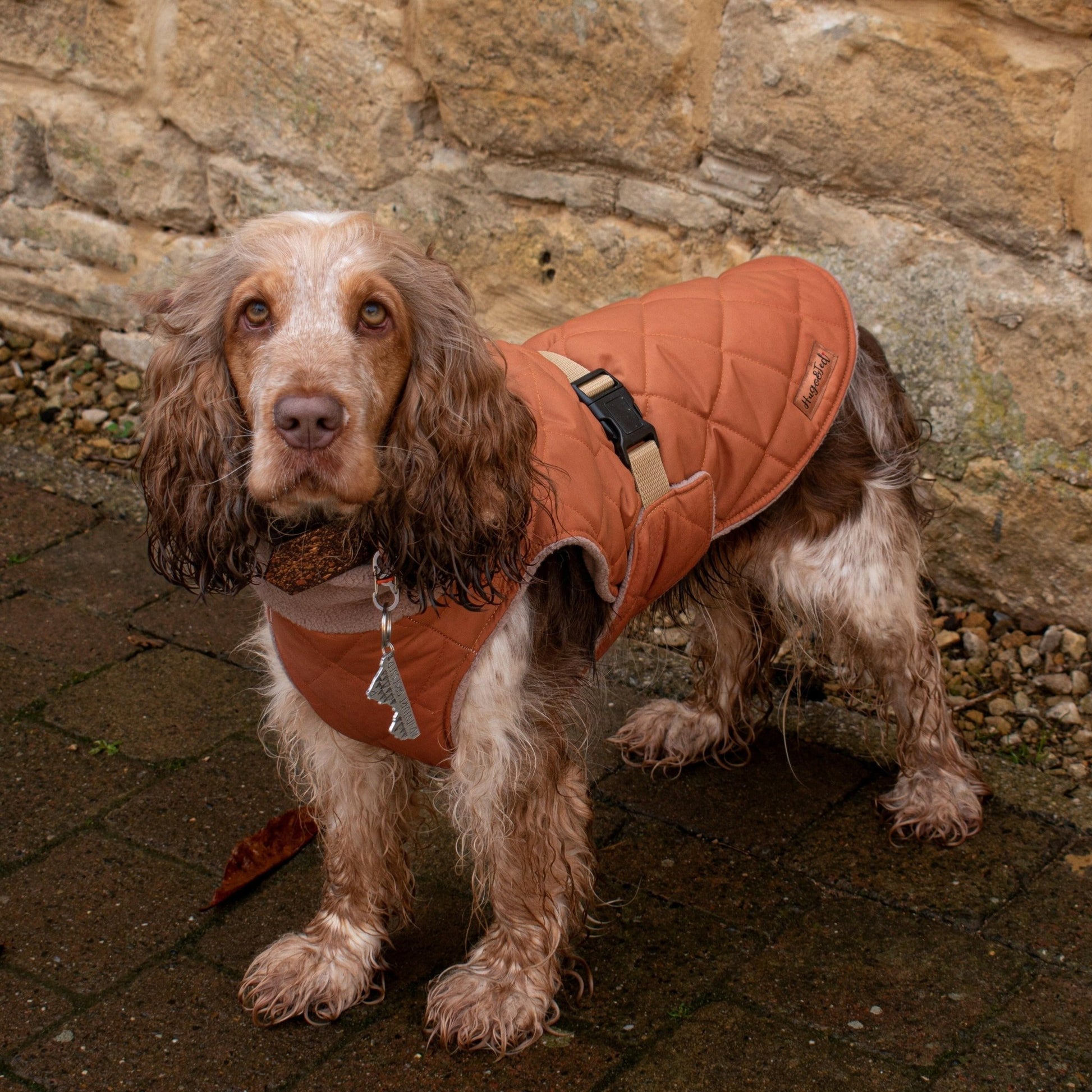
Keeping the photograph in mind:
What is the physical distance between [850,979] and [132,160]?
151 inches

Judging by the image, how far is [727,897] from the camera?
9.93 feet

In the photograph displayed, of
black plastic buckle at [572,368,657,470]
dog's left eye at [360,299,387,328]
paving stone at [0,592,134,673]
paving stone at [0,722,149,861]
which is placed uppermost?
dog's left eye at [360,299,387,328]

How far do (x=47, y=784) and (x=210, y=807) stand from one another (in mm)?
417

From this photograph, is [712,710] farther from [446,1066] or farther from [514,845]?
[446,1066]

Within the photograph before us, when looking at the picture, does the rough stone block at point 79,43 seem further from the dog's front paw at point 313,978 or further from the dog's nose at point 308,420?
the dog's front paw at point 313,978

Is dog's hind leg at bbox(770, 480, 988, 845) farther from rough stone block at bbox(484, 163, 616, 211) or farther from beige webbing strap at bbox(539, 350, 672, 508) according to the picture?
rough stone block at bbox(484, 163, 616, 211)

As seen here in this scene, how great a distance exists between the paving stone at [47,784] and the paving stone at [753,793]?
1.25 m

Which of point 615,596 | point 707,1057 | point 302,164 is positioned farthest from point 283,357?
point 302,164

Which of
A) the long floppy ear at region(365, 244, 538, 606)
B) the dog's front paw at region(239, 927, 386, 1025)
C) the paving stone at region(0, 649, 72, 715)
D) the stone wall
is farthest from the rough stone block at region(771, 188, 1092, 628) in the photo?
the paving stone at region(0, 649, 72, 715)

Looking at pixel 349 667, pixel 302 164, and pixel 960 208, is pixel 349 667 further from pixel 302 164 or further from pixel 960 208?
pixel 302 164

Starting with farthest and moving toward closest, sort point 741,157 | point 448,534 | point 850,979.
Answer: point 741,157 → point 850,979 → point 448,534

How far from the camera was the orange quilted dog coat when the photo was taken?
240 cm

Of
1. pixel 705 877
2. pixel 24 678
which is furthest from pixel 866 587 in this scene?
pixel 24 678

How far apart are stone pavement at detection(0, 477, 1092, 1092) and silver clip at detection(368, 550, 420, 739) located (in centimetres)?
69
